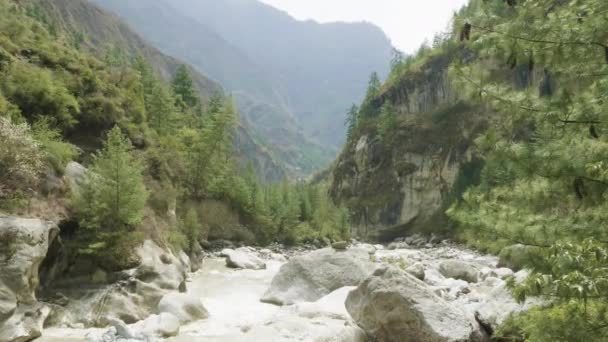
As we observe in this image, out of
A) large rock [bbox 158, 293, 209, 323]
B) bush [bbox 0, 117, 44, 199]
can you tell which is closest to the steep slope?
bush [bbox 0, 117, 44, 199]

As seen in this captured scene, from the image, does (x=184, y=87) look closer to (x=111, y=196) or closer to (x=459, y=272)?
(x=459, y=272)

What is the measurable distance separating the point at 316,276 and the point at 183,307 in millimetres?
5694

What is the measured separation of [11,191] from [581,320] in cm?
1461

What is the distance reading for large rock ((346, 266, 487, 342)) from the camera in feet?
33.6

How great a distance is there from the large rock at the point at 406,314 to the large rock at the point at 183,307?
5.31 m

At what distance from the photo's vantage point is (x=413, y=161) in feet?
247

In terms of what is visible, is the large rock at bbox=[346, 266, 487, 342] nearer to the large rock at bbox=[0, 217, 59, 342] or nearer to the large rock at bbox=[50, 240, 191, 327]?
the large rock at bbox=[50, 240, 191, 327]

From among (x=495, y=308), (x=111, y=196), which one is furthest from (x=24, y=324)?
(x=495, y=308)

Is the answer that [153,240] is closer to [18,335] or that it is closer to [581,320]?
[18,335]

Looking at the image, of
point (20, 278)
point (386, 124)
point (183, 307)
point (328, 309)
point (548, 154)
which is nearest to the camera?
point (548, 154)

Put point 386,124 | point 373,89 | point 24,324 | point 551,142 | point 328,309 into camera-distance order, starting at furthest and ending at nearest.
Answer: point 373,89, point 386,124, point 328,309, point 24,324, point 551,142

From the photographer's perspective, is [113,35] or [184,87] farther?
[113,35]

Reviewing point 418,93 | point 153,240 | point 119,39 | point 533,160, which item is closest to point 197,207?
point 153,240

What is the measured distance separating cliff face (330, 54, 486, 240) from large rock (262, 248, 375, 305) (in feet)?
173
